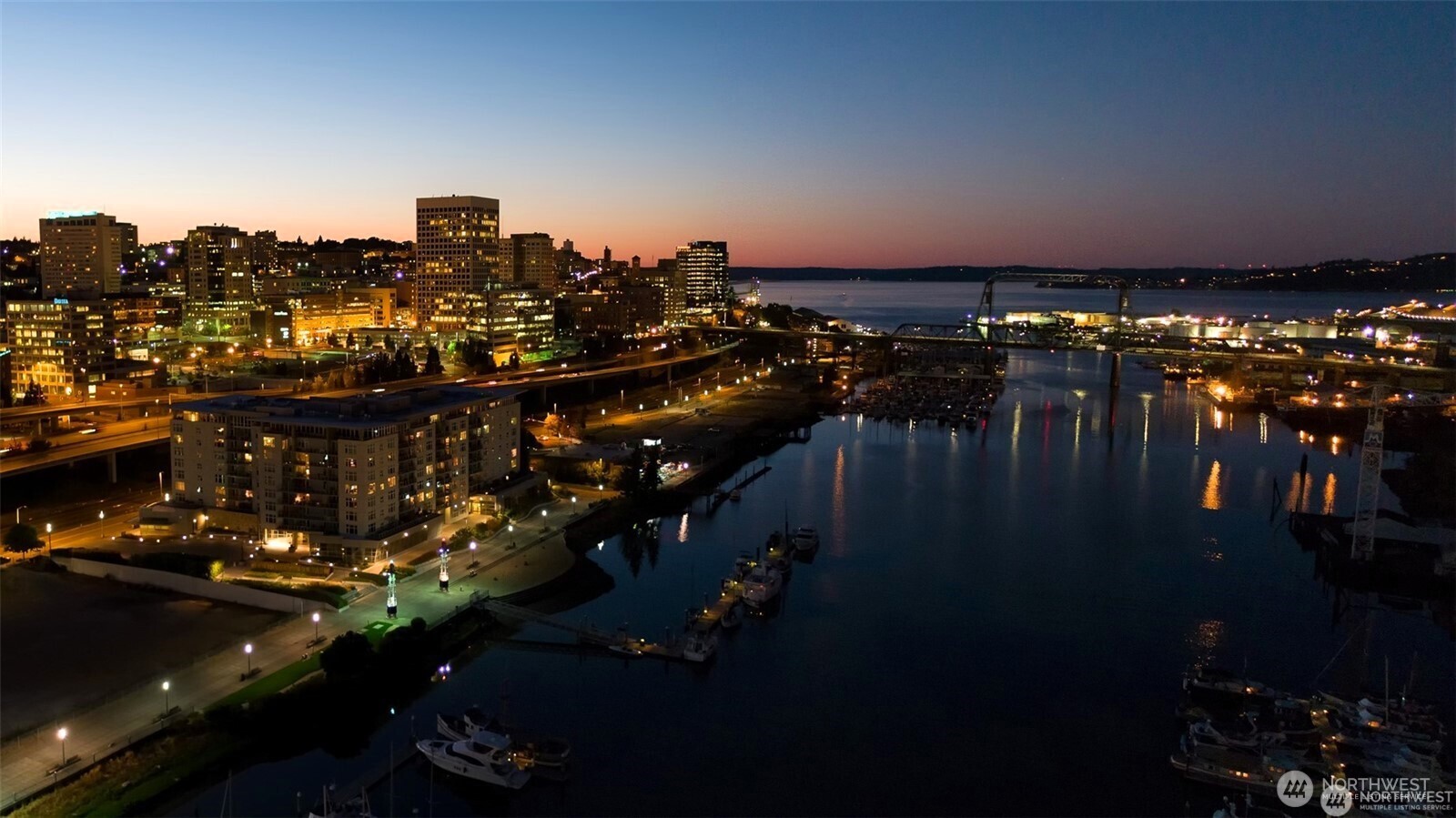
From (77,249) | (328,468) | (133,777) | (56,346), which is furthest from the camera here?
(77,249)

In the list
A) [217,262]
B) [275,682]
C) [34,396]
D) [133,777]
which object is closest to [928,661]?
[275,682]

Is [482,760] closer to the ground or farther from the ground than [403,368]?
closer to the ground

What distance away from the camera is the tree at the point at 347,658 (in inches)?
208

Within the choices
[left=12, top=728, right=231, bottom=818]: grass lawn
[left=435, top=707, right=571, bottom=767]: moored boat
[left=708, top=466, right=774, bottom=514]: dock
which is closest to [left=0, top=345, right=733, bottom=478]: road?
[left=708, top=466, right=774, bottom=514]: dock

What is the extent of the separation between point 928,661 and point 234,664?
4034 mm

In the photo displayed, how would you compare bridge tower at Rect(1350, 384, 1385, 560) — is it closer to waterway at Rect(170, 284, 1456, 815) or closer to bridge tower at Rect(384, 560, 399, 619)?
waterway at Rect(170, 284, 1456, 815)

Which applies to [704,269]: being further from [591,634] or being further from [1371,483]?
[591,634]

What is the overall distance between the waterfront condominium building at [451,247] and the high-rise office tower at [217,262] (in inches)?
151

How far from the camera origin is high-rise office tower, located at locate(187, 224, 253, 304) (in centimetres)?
2234

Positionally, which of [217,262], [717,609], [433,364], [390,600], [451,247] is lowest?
[717,609]

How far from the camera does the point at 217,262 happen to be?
2317 cm

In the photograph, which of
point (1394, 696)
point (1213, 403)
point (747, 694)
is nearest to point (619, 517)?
point (747, 694)

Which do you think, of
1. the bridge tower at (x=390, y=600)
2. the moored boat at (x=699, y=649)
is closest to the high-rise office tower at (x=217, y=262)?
the bridge tower at (x=390, y=600)

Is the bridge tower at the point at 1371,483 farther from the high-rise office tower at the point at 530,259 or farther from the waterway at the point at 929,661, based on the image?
the high-rise office tower at the point at 530,259
